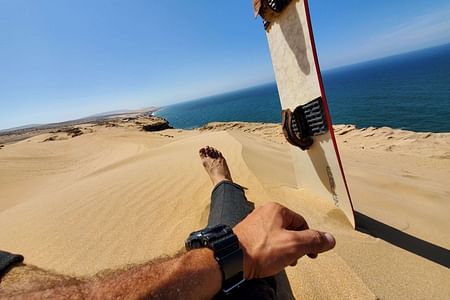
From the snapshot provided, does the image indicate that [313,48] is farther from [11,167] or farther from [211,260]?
[11,167]

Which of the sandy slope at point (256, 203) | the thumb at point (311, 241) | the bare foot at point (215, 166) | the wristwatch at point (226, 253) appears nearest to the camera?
the wristwatch at point (226, 253)

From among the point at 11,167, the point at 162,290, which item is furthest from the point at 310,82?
the point at 11,167

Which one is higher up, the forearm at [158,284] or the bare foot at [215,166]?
the forearm at [158,284]

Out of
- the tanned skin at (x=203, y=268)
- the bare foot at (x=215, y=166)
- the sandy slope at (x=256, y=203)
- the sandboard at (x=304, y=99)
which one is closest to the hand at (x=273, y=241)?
the tanned skin at (x=203, y=268)

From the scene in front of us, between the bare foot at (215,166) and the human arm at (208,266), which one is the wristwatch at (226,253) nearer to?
the human arm at (208,266)

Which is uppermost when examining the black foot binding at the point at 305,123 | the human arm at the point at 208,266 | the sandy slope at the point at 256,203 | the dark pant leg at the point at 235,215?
the black foot binding at the point at 305,123

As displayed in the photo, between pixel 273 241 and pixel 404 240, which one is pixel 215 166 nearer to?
pixel 404 240

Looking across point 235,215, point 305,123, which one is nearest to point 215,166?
point 305,123
